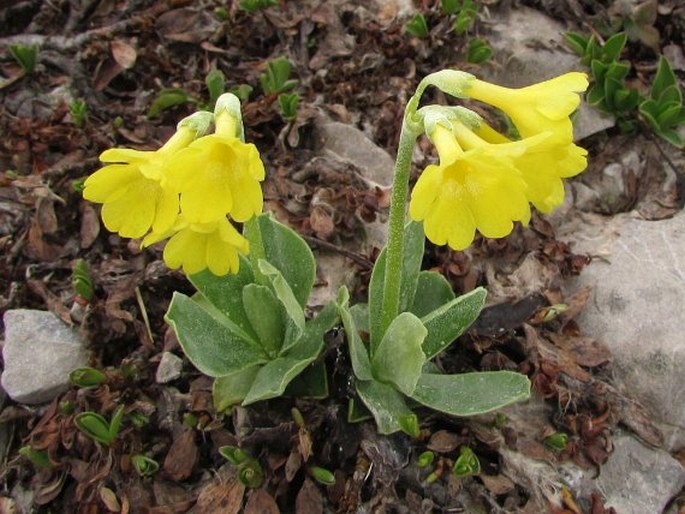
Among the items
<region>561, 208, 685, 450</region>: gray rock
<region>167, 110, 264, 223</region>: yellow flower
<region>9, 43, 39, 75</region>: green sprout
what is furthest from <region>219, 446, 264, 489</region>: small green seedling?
<region>9, 43, 39, 75</region>: green sprout

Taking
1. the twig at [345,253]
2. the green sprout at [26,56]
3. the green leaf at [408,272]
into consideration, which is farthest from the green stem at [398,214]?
the green sprout at [26,56]

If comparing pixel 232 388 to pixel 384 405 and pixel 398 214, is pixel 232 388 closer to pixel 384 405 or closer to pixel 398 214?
pixel 384 405

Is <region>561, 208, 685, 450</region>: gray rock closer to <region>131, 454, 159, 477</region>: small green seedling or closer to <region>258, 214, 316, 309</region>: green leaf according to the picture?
<region>258, 214, 316, 309</region>: green leaf

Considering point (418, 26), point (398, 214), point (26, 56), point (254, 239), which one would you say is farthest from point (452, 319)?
point (26, 56)

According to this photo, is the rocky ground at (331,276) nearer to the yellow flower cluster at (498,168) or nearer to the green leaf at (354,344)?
the green leaf at (354,344)

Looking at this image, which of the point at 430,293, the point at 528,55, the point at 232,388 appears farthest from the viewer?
the point at 528,55

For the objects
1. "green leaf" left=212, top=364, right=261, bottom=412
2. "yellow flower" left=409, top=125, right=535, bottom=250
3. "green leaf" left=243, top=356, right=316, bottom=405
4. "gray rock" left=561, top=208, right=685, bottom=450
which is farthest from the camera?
"gray rock" left=561, top=208, right=685, bottom=450

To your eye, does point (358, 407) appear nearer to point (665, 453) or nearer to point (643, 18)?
point (665, 453)

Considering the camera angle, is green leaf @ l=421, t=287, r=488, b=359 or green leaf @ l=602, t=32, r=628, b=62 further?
green leaf @ l=602, t=32, r=628, b=62
